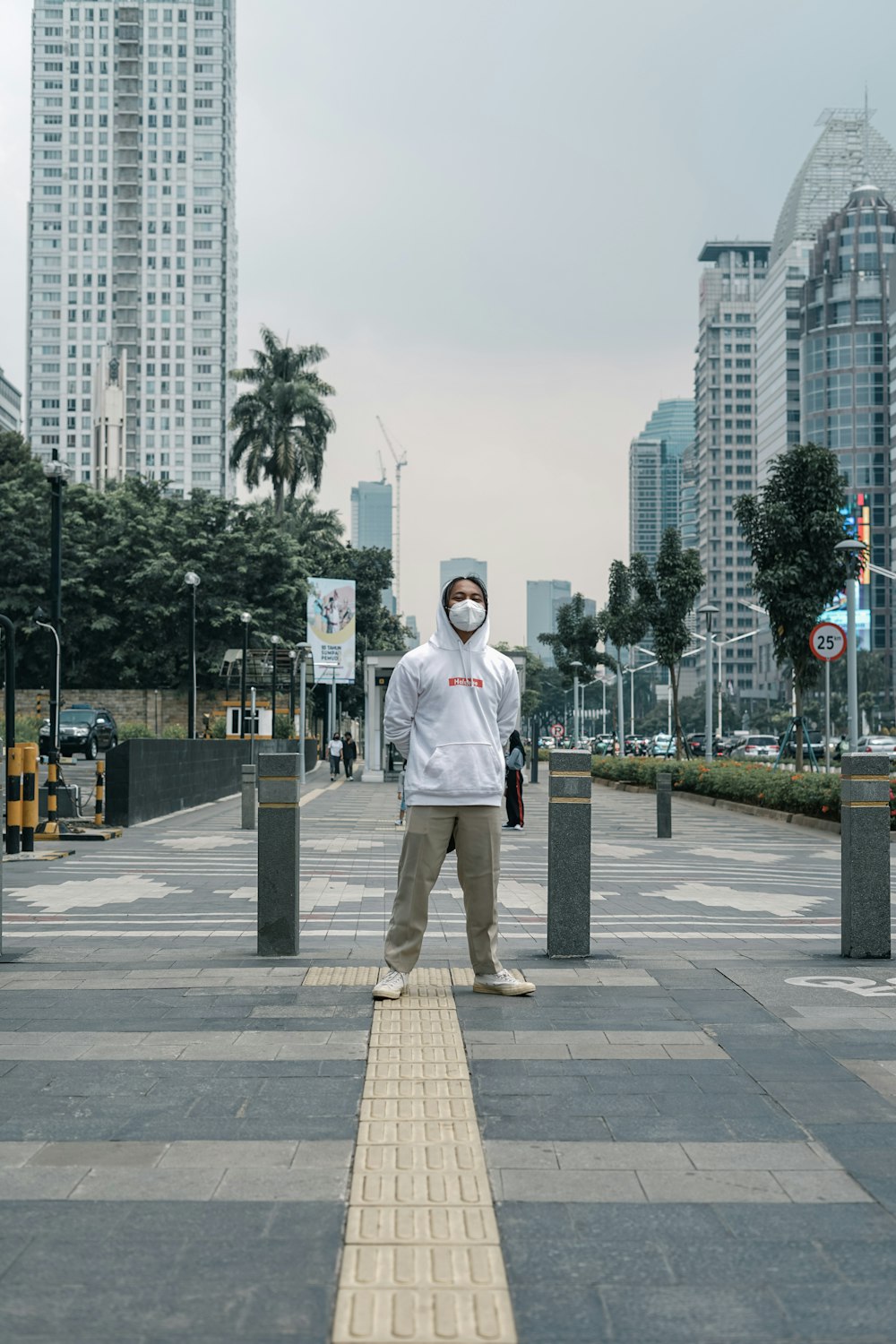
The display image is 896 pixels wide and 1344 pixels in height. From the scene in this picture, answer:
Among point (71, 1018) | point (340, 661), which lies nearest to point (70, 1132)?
point (71, 1018)

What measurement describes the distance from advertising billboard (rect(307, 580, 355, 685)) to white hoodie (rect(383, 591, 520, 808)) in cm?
3773

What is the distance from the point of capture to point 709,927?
370 inches

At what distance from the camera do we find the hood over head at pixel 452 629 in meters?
6.36

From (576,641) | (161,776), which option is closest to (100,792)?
(161,776)

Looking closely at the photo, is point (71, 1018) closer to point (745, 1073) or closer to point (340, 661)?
point (745, 1073)

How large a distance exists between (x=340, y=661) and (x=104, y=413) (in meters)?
99.2

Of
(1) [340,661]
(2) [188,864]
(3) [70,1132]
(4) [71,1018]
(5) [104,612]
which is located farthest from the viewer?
(5) [104,612]

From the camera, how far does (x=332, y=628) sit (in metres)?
44.5

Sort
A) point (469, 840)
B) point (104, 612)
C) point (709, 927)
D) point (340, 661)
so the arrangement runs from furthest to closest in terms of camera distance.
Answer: point (104, 612) → point (340, 661) → point (709, 927) → point (469, 840)

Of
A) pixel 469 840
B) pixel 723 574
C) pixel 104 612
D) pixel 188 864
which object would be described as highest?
pixel 723 574

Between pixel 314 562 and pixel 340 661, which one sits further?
pixel 314 562

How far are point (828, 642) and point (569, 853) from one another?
16.1m

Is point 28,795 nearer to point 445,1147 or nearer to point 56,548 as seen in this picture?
point 56,548

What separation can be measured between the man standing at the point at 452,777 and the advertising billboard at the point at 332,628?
124 feet
